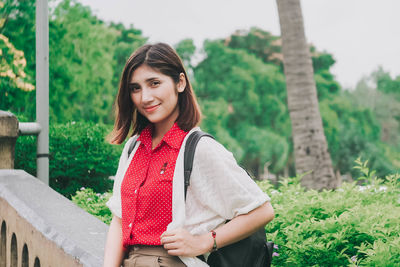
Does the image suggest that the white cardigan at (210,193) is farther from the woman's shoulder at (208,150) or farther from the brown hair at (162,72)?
the brown hair at (162,72)

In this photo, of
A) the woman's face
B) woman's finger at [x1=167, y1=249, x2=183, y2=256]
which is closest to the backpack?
woman's finger at [x1=167, y1=249, x2=183, y2=256]

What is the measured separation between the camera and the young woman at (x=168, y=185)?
1.73m

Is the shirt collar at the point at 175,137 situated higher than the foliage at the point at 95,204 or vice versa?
the shirt collar at the point at 175,137

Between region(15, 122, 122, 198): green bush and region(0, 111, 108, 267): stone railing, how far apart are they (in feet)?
4.33

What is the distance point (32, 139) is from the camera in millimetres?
5305

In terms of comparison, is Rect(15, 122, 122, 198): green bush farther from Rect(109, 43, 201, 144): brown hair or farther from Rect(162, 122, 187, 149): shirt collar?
Rect(162, 122, 187, 149): shirt collar

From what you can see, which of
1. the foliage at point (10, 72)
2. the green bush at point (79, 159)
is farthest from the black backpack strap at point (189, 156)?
the foliage at point (10, 72)

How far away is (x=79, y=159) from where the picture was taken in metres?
5.48

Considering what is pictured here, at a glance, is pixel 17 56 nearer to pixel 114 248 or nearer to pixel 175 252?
pixel 114 248

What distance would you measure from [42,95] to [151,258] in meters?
3.15

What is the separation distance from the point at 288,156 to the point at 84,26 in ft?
70.6

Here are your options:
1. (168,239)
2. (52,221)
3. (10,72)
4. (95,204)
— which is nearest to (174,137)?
(168,239)

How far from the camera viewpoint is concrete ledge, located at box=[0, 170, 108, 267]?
2.50 m

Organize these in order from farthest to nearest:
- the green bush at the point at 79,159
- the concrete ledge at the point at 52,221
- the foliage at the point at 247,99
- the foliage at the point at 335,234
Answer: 1. the foliage at the point at 247,99
2. the green bush at the point at 79,159
3. the concrete ledge at the point at 52,221
4. the foliage at the point at 335,234
